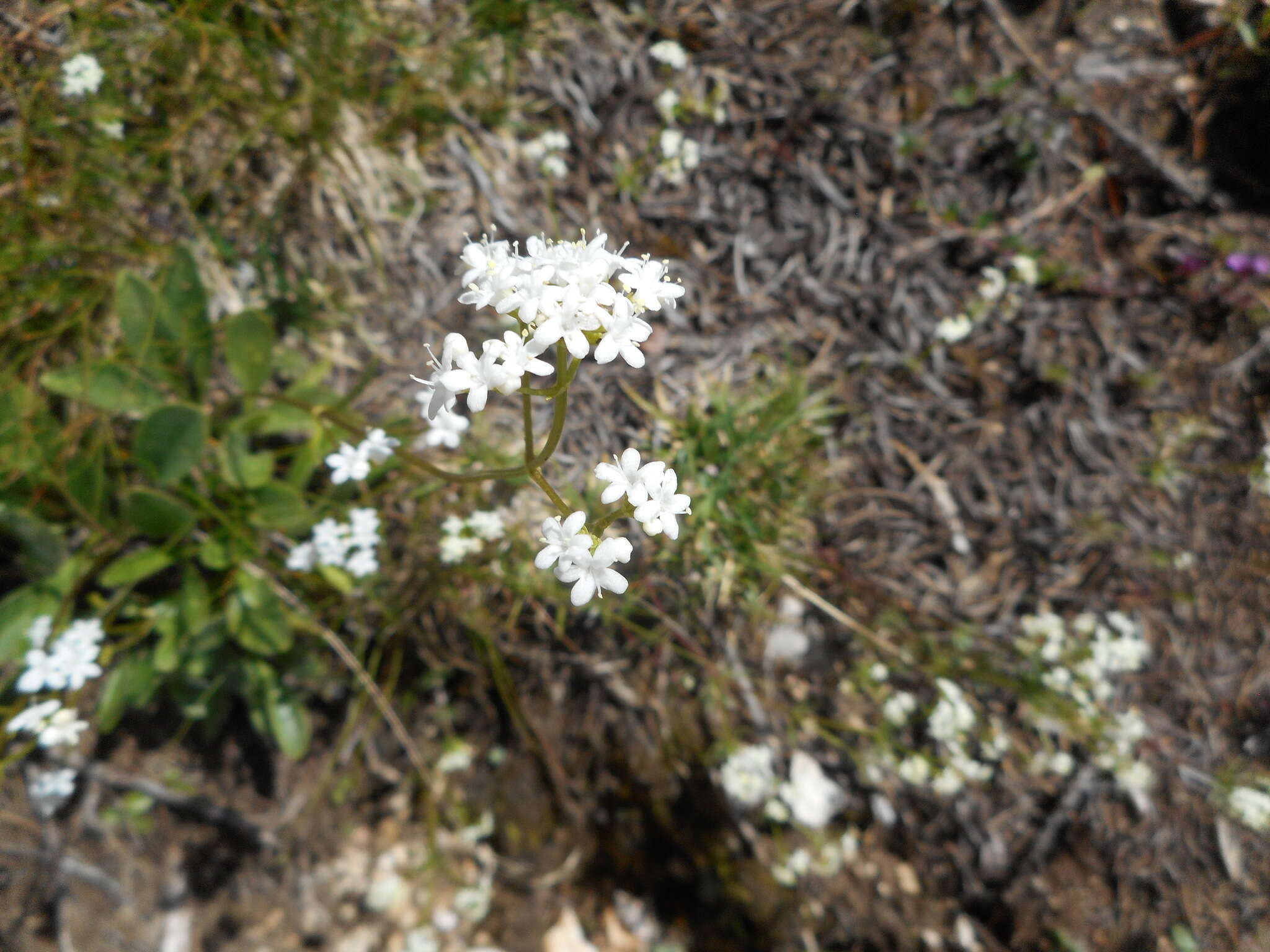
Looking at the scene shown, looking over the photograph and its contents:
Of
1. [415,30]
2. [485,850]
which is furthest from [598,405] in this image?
[485,850]

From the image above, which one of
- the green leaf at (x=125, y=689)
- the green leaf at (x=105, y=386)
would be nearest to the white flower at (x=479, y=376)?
the green leaf at (x=105, y=386)

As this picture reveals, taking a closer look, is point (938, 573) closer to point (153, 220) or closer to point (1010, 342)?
point (1010, 342)

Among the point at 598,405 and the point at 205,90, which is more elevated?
the point at 205,90

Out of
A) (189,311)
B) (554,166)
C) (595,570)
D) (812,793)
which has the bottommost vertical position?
(812,793)

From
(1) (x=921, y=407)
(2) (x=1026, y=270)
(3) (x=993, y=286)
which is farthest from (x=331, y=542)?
(2) (x=1026, y=270)

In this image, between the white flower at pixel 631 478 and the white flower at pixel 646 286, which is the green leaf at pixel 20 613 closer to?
the white flower at pixel 631 478

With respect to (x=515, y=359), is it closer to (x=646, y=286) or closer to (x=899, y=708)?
(x=646, y=286)
